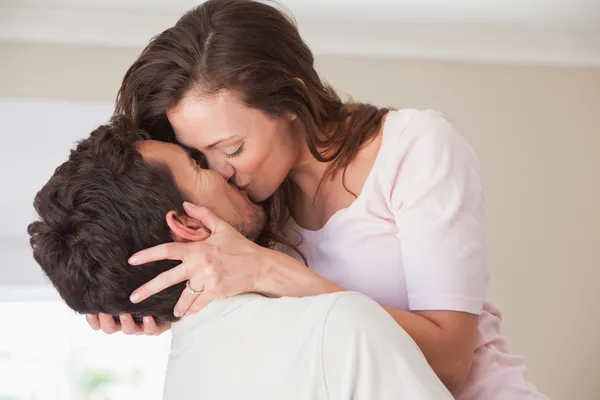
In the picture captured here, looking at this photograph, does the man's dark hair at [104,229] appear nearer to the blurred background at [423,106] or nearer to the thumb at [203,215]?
Answer: the thumb at [203,215]

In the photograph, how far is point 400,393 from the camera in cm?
112

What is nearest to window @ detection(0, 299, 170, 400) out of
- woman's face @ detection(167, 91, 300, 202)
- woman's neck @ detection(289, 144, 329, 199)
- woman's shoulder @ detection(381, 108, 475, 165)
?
woman's neck @ detection(289, 144, 329, 199)

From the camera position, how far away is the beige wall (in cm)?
461

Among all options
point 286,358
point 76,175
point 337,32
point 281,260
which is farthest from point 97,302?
point 337,32

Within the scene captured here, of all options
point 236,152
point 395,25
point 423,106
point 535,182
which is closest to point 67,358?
point 423,106

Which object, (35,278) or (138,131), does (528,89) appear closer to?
(35,278)

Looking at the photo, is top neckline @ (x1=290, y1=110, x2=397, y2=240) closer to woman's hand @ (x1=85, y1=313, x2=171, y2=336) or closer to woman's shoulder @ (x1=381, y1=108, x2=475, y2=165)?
woman's shoulder @ (x1=381, y1=108, x2=475, y2=165)

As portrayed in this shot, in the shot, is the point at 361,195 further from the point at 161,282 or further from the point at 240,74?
the point at 161,282

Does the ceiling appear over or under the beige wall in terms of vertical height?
over

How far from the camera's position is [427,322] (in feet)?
5.30

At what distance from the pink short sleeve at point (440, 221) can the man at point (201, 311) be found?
13.4 inches

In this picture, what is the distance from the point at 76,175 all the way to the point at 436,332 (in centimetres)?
73

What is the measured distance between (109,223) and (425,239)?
60 cm

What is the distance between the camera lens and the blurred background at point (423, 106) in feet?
13.8
